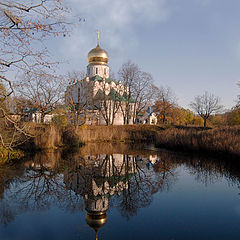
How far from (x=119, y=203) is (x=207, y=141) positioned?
34.0 feet

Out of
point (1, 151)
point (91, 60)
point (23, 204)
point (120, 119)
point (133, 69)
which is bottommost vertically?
point (23, 204)

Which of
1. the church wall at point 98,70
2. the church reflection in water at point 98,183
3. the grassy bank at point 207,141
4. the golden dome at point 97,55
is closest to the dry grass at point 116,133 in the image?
the grassy bank at point 207,141

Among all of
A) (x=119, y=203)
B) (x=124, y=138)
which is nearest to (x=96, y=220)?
(x=119, y=203)

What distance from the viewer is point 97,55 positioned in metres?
42.1

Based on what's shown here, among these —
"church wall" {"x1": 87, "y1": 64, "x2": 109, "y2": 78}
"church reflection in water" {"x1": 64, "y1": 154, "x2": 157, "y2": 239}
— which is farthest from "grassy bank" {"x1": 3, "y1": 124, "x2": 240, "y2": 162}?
"church wall" {"x1": 87, "y1": 64, "x2": 109, "y2": 78}

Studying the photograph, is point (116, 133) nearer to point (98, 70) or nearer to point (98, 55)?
point (98, 55)

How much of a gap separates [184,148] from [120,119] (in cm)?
2656

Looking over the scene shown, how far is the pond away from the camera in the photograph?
15.7 ft

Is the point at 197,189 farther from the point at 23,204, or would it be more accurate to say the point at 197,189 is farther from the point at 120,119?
the point at 120,119

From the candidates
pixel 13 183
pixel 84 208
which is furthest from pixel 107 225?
pixel 13 183

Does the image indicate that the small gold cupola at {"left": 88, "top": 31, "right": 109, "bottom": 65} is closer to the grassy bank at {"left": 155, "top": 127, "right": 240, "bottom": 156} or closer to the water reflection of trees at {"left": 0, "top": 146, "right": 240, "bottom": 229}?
the grassy bank at {"left": 155, "top": 127, "right": 240, "bottom": 156}

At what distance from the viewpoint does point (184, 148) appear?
17.0m

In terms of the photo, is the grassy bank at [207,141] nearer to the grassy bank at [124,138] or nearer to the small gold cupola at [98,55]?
Answer: the grassy bank at [124,138]

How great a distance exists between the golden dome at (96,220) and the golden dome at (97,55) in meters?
38.9
